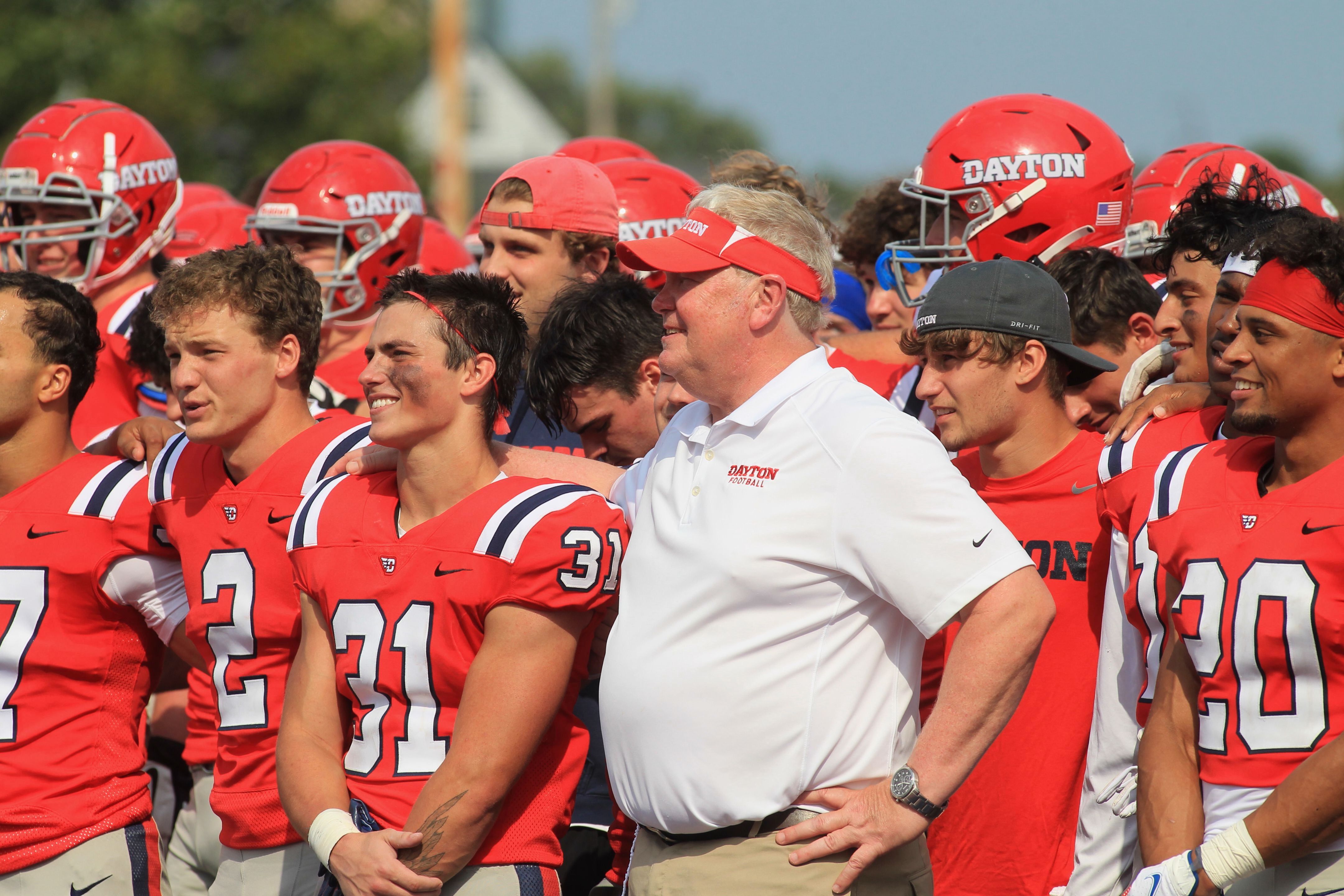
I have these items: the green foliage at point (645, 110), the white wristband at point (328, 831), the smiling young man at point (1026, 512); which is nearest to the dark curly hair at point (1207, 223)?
the smiling young man at point (1026, 512)

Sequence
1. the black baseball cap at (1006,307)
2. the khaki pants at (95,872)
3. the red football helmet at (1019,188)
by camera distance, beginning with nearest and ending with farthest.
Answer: the black baseball cap at (1006,307)
the khaki pants at (95,872)
the red football helmet at (1019,188)

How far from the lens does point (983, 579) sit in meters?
2.72

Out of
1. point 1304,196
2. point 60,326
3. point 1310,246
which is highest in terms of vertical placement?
point 1310,246

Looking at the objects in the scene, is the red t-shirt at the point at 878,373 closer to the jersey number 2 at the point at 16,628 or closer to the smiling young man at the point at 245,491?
the smiling young man at the point at 245,491

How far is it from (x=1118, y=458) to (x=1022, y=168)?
1877 millimetres

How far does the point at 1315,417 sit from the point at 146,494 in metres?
3.10

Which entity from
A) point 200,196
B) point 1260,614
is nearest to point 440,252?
point 200,196

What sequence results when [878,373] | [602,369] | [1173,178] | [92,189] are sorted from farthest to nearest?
[92,189] < [1173,178] < [878,373] < [602,369]

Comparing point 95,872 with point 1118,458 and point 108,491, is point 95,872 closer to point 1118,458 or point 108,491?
point 108,491

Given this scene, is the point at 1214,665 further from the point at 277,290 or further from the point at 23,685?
the point at 23,685

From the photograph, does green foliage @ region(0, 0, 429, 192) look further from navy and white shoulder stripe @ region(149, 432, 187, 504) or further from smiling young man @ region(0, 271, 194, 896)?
navy and white shoulder stripe @ region(149, 432, 187, 504)

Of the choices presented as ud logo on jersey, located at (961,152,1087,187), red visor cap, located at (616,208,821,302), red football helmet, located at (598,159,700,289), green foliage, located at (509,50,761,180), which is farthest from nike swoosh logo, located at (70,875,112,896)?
green foliage, located at (509,50,761,180)

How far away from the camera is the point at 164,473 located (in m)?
3.93

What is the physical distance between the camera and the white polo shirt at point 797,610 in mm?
2768
